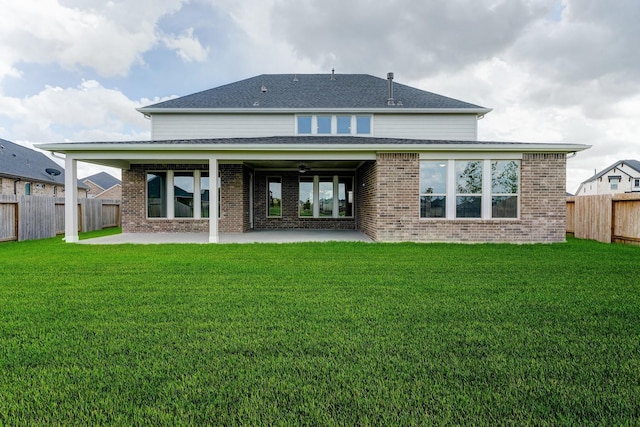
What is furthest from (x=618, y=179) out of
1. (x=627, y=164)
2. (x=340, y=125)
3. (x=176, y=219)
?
(x=176, y=219)

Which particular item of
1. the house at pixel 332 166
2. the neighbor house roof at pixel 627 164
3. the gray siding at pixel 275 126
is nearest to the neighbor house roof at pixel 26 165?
the gray siding at pixel 275 126

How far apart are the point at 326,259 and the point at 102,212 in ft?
45.0

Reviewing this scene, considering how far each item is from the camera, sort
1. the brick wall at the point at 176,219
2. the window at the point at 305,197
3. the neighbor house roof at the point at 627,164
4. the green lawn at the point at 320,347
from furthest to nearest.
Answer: the neighbor house roof at the point at 627,164 < the window at the point at 305,197 < the brick wall at the point at 176,219 < the green lawn at the point at 320,347

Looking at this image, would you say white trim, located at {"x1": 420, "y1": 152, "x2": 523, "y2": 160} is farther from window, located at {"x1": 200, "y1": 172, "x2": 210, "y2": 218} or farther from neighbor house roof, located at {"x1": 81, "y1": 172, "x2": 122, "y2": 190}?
neighbor house roof, located at {"x1": 81, "y1": 172, "x2": 122, "y2": 190}

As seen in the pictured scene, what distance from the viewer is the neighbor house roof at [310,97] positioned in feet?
49.3

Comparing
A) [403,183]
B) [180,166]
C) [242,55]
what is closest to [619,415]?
[403,183]

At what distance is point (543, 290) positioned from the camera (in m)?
4.98

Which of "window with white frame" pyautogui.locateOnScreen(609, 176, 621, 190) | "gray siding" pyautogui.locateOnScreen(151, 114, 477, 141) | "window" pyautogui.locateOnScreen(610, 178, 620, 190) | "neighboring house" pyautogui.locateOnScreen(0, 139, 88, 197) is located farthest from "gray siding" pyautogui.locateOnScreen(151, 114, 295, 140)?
"window" pyautogui.locateOnScreen(610, 178, 620, 190)

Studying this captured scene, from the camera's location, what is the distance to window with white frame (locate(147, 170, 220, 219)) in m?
14.0

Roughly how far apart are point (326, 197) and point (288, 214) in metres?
1.90

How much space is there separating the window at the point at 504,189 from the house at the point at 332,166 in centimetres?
3

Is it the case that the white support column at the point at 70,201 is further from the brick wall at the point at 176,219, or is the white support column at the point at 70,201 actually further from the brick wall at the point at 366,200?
the brick wall at the point at 366,200

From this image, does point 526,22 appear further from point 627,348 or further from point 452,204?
point 627,348

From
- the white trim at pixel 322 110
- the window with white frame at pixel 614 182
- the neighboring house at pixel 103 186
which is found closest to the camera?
the white trim at pixel 322 110
